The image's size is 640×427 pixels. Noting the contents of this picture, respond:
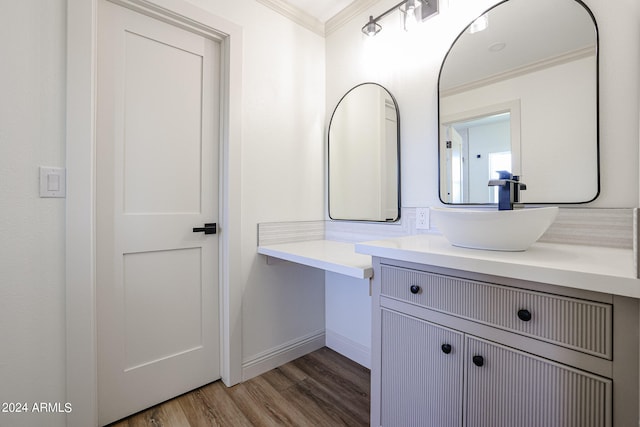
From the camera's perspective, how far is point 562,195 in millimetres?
1151

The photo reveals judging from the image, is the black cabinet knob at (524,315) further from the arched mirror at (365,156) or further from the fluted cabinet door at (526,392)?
the arched mirror at (365,156)

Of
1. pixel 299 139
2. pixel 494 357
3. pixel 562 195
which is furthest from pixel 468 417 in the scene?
pixel 299 139

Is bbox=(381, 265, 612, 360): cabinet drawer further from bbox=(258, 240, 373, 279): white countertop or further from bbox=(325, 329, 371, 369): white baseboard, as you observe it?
bbox=(325, 329, 371, 369): white baseboard

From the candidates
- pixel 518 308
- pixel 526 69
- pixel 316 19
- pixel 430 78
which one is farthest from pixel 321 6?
pixel 518 308

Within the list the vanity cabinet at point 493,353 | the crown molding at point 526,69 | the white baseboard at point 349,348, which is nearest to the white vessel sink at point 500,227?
the vanity cabinet at point 493,353

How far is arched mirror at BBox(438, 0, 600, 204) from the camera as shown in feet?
3.64

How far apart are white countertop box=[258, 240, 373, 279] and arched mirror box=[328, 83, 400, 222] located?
0.29 metres

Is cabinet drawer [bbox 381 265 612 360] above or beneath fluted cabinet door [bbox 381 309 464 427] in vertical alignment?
above

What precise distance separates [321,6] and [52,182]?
191cm

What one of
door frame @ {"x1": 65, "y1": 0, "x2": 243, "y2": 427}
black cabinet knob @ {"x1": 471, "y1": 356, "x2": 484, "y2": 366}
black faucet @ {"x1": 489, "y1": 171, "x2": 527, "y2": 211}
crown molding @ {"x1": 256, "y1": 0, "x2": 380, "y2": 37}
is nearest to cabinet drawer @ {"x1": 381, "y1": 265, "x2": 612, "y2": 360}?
black cabinet knob @ {"x1": 471, "y1": 356, "x2": 484, "y2": 366}

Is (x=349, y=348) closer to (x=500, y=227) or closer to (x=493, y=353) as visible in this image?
(x=493, y=353)

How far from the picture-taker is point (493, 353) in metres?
0.89

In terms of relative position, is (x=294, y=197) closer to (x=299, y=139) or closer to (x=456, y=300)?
(x=299, y=139)

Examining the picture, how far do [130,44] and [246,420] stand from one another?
196cm
